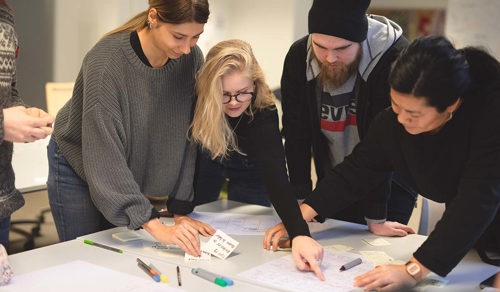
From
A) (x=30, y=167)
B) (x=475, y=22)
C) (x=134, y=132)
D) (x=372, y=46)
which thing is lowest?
(x=30, y=167)

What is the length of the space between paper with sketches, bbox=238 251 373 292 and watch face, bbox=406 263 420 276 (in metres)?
0.12

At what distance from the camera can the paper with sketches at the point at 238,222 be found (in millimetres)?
1884

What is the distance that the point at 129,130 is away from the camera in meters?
1.74

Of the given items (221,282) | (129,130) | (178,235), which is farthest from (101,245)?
(221,282)

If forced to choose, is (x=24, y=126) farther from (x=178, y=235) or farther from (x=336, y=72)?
(x=336, y=72)

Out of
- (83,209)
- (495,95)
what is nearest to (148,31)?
(83,209)

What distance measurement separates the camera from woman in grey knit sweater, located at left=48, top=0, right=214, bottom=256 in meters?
1.66

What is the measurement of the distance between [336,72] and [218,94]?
0.41m

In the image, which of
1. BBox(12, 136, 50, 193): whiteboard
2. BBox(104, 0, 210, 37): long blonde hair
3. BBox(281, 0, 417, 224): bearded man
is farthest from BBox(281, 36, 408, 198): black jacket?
BBox(12, 136, 50, 193): whiteboard

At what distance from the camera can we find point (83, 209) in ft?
6.05

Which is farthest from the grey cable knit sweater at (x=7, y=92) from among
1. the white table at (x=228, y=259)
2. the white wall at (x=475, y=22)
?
the white wall at (x=475, y=22)

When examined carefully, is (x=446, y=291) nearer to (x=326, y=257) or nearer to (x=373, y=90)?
(x=326, y=257)

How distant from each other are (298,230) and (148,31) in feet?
2.46

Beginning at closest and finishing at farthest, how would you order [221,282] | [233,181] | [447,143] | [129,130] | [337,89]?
[221,282], [447,143], [129,130], [337,89], [233,181]
